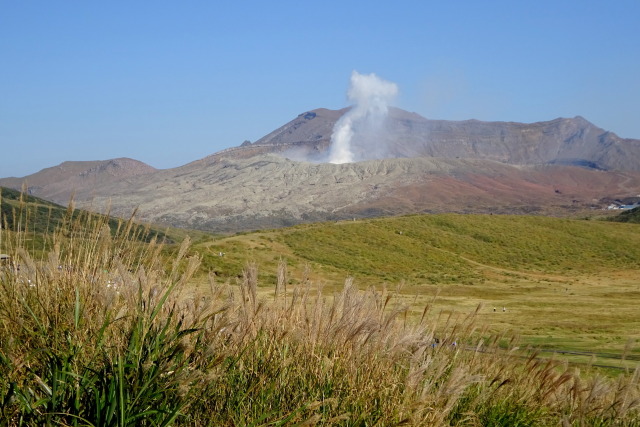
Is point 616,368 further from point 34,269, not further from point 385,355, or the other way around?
point 34,269

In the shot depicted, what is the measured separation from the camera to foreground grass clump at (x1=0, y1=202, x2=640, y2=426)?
147 inches

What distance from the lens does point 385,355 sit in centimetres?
520

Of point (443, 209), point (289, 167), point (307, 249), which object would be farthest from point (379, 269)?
point (289, 167)

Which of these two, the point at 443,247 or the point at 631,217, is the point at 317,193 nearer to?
the point at 631,217

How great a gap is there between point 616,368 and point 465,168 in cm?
18478

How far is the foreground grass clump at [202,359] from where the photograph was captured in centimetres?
374

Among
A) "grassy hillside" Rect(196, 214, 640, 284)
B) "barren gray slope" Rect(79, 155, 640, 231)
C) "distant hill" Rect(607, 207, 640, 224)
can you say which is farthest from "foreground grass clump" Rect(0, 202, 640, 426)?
"barren gray slope" Rect(79, 155, 640, 231)

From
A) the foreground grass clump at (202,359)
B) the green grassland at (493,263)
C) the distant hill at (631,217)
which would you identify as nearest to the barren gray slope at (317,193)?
the distant hill at (631,217)

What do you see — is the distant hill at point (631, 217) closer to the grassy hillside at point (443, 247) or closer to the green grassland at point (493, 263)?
the green grassland at point (493, 263)

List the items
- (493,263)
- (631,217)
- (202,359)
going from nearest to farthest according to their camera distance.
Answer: (202,359), (493,263), (631,217)

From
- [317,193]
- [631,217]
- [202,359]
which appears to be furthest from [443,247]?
[317,193]

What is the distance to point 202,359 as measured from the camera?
432cm

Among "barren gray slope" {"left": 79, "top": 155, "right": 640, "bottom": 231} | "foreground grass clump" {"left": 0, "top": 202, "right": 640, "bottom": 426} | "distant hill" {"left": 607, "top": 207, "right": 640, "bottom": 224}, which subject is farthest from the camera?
"barren gray slope" {"left": 79, "top": 155, "right": 640, "bottom": 231}

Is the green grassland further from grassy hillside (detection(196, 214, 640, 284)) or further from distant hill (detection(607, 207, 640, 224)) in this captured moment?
distant hill (detection(607, 207, 640, 224))
